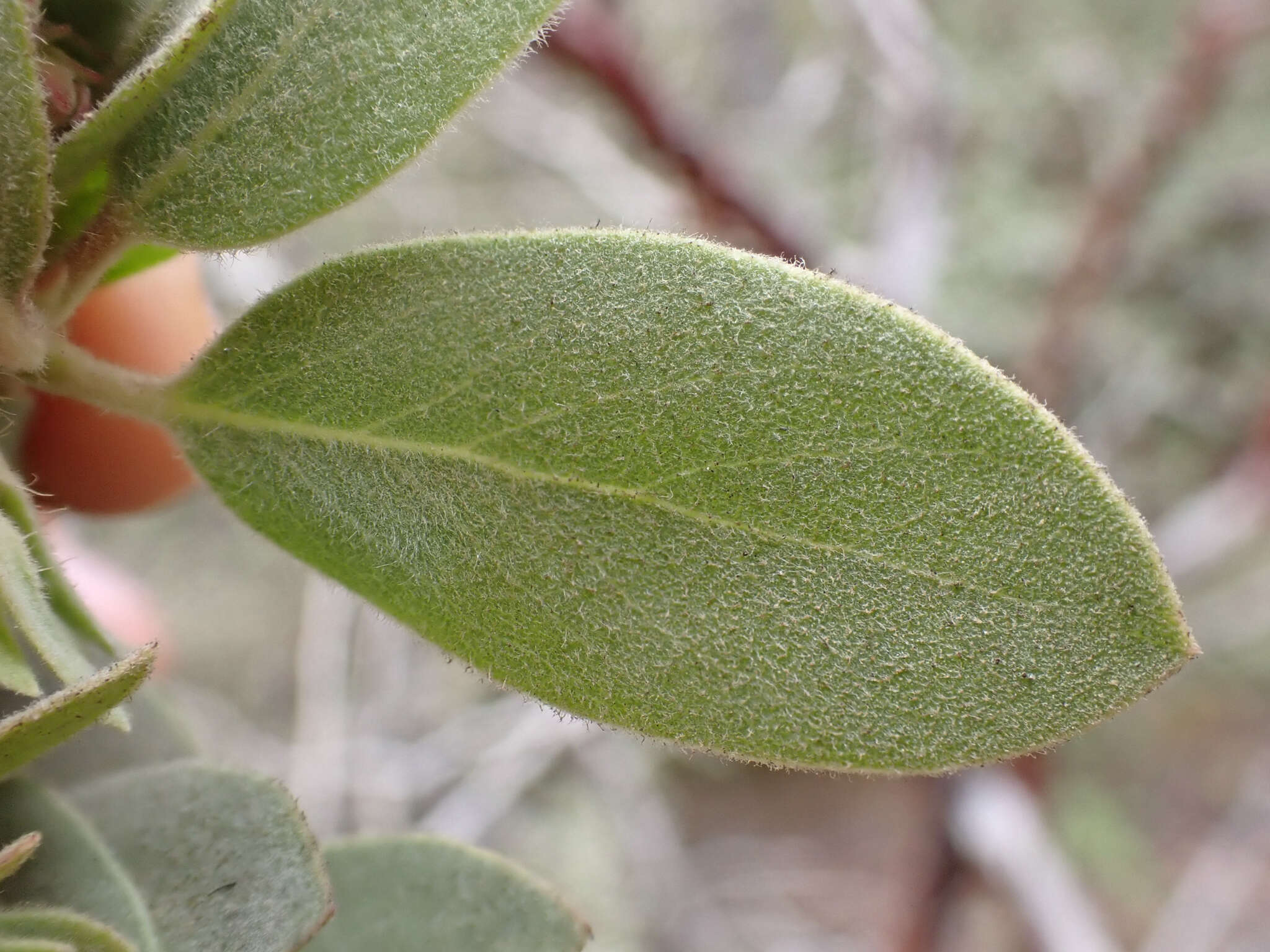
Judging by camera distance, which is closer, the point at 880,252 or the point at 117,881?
the point at 117,881

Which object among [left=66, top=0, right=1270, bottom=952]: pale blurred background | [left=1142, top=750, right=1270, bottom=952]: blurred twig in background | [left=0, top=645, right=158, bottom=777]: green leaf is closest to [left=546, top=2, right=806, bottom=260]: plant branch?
[left=66, top=0, right=1270, bottom=952]: pale blurred background

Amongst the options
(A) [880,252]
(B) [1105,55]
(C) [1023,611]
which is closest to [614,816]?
(A) [880,252]

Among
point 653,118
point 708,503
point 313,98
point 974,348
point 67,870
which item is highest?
point 974,348

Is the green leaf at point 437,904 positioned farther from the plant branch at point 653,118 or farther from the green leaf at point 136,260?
the plant branch at point 653,118

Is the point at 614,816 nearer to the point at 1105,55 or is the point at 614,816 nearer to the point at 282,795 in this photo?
the point at 282,795

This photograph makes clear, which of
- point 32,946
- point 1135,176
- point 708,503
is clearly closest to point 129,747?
point 32,946

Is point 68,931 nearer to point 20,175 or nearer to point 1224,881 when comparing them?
point 20,175
